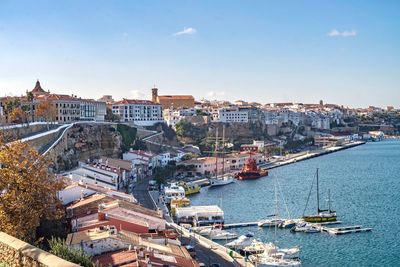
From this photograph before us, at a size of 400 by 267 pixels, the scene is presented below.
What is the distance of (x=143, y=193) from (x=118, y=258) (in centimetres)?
1917

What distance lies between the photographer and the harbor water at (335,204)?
19.0 metres

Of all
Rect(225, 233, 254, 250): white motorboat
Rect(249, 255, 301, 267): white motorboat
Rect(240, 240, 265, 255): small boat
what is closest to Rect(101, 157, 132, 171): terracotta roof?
Rect(225, 233, 254, 250): white motorboat

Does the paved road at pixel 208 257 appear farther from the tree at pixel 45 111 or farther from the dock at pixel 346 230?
the tree at pixel 45 111

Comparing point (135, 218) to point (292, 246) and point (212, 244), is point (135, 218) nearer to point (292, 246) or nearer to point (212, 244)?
point (212, 244)

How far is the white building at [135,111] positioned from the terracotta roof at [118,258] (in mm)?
43856

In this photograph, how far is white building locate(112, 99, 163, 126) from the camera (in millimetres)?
56719

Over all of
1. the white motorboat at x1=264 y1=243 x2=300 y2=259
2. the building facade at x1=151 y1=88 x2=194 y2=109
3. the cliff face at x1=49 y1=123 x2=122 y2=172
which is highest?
the building facade at x1=151 y1=88 x2=194 y2=109

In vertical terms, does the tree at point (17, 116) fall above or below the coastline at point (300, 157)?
above

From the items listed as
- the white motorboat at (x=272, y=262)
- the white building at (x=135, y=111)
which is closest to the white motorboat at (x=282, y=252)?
the white motorboat at (x=272, y=262)

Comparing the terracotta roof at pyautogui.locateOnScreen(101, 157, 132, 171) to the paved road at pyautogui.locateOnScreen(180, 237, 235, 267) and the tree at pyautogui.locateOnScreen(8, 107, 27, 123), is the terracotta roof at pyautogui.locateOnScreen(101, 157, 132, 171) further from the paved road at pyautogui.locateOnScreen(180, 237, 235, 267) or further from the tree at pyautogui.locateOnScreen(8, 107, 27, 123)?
the paved road at pyautogui.locateOnScreen(180, 237, 235, 267)

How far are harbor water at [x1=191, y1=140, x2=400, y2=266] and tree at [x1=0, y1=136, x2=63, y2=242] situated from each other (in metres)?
9.55

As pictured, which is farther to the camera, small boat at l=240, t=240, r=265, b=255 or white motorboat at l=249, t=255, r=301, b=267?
small boat at l=240, t=240, r=265, b=255

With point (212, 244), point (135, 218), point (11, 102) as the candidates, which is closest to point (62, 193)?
point (135, 218)

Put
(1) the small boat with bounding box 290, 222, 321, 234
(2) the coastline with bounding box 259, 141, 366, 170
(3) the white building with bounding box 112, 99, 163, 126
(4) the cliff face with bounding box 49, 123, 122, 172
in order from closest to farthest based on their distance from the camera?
(1) the small boat with bounding box 290, 222, 321, 234 → (4) the cliff face with bounding box 49, 123, 122, 172 → (2) the coastline with bounding box 259, 141, 366, 170 → (3) the white building with bounding box 112, 99, 163, 126
